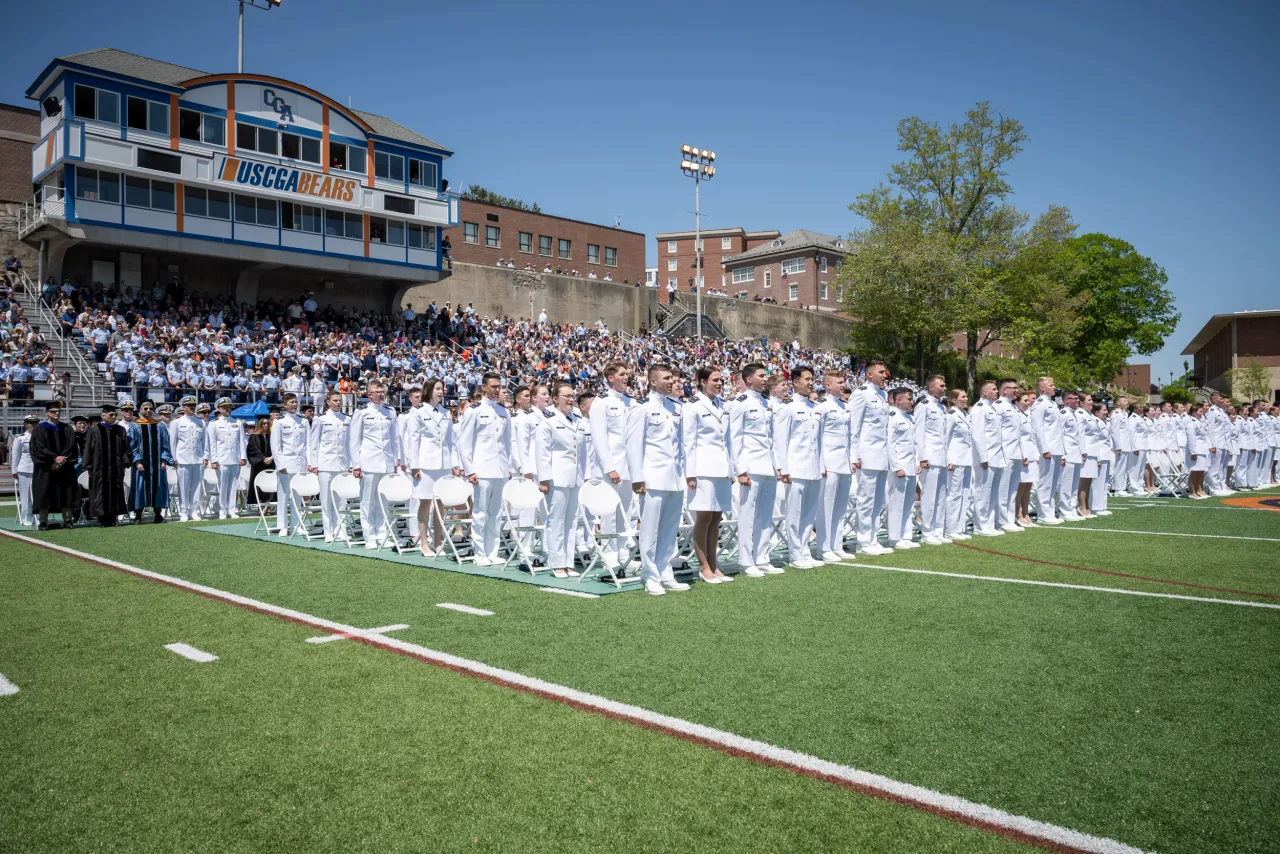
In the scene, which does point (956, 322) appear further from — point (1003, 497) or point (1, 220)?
point (1, 220)

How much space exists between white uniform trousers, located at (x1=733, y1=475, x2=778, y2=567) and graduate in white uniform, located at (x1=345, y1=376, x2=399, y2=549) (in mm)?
4832

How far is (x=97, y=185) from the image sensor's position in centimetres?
2784

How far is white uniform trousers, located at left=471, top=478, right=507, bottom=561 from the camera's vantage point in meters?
9.82

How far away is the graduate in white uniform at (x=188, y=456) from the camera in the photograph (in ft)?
51.3

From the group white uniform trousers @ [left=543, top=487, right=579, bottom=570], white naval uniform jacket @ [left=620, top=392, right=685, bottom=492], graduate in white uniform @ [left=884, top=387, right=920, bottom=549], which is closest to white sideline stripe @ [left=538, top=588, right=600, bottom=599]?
white uniform trousers @ [left=543, top=487, right=579, bottom=570]

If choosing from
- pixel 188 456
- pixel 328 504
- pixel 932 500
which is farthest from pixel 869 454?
pixel 188 456

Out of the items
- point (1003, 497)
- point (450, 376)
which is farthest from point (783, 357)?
point (1003, 497)

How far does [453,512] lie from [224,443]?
24.9 ft

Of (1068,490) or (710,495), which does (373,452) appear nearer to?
(710,495)

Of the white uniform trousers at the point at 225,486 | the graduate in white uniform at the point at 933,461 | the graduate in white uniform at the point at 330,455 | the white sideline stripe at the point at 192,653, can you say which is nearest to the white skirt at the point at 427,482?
the graduate in white uniform at the point at 330,455

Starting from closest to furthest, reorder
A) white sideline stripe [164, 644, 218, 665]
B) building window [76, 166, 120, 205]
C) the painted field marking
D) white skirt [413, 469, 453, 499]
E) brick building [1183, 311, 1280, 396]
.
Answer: white sideline stripe [164, 644, 218, 665], the painted field marking, white skirt [413, 469, 453, 499], building window [76, 166, 120, 205], brick building [1183, 311, 1280, 396]

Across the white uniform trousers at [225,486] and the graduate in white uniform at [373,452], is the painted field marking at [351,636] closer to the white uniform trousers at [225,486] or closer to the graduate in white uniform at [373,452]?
the graduate in white uniform at [373,452]

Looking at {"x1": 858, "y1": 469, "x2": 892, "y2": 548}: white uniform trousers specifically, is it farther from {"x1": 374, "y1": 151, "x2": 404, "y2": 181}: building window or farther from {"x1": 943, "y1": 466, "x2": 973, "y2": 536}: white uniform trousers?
{"x1": 374, "y1": 151, "x2": 404, "y2": 181}: building window

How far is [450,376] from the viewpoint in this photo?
92.7 ft
